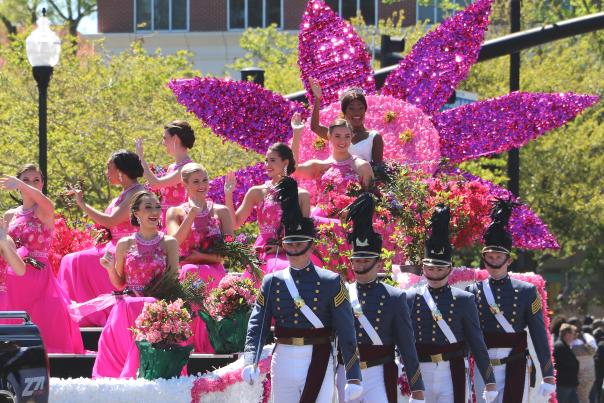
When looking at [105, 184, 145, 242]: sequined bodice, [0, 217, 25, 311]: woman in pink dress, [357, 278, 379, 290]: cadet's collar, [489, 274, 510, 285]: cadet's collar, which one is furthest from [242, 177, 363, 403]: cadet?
[105, 184, 145, 242]: sequined bodice

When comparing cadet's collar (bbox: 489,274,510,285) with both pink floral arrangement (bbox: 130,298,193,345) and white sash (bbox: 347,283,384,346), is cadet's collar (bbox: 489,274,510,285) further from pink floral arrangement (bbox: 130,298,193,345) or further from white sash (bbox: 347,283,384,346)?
pink floral arrangement (bbox: 130,298,193,345)

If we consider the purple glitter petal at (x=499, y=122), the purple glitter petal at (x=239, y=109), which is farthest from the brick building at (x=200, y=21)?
the purple glitter petal at (x=499, y=122)

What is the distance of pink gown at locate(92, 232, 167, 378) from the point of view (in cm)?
1134

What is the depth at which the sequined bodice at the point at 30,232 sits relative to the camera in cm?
1242

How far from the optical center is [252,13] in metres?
47.6

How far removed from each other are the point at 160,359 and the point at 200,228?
2344mm

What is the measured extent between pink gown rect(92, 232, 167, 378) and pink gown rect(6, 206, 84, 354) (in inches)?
32.2

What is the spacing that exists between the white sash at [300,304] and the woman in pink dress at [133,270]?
76.6 inches

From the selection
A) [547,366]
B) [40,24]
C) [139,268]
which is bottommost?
[547,366]

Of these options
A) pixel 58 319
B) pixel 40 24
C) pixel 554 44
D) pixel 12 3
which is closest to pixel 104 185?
pixel 40 24

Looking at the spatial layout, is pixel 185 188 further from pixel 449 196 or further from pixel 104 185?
pixel 104 185

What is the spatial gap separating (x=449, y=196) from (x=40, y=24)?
6289 millimetres

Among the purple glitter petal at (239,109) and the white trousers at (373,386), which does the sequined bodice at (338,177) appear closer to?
the purple glitter petal at (239,109)

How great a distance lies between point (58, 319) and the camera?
483 inches
